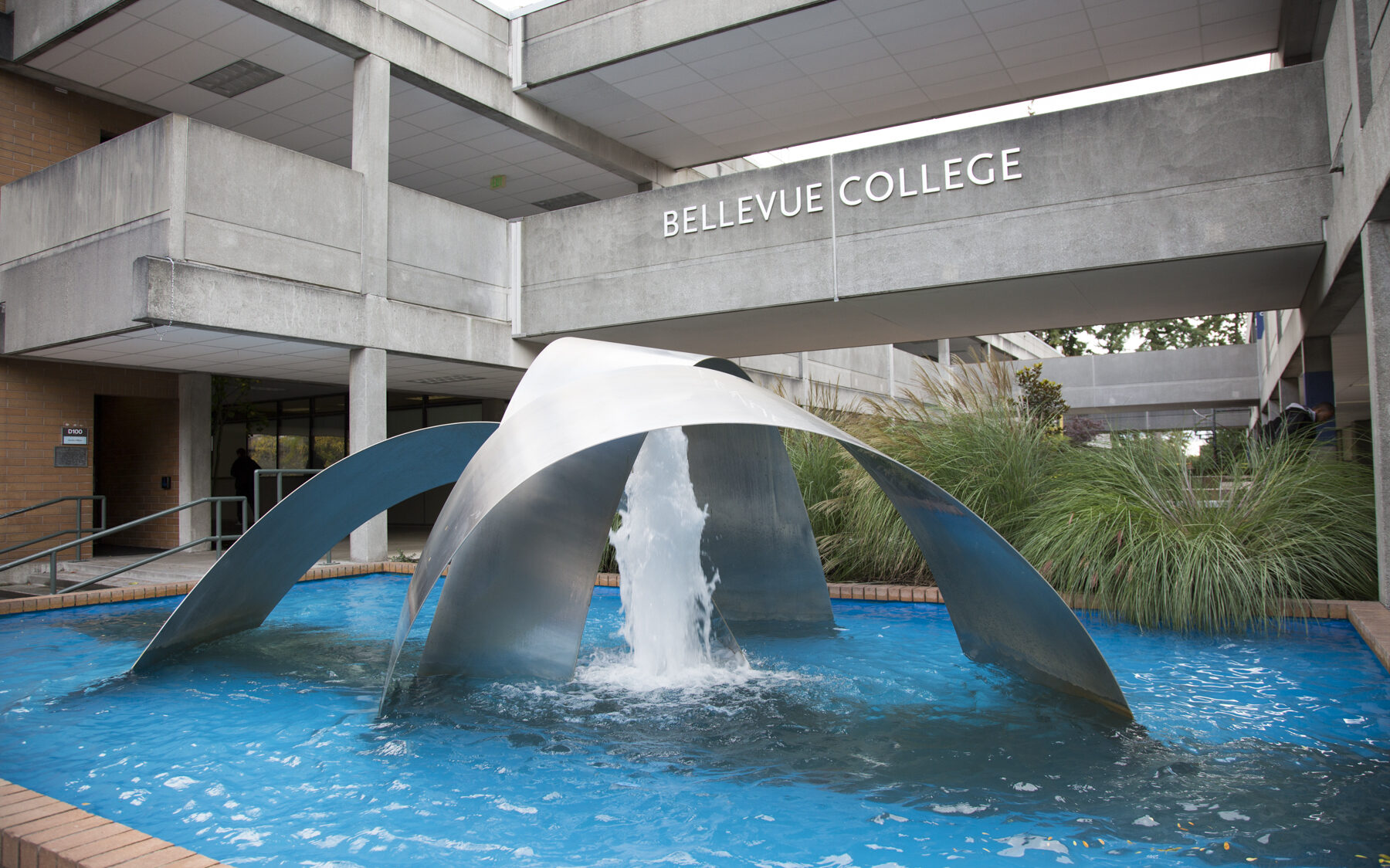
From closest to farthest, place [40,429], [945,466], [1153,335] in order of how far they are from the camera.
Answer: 1. [945,466]
2. [40,429]
3. [1153,335]

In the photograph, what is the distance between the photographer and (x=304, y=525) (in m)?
6.24

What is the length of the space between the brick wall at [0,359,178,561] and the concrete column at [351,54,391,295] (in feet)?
14.7

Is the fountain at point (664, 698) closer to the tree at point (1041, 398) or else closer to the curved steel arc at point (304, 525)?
the curved steel arc at point (304, 525)

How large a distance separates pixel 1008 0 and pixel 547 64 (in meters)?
6.27

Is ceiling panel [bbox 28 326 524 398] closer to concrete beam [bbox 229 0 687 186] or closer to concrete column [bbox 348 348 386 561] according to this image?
concrete column [bbox 348 348 386 561]

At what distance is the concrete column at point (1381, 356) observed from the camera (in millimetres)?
6191

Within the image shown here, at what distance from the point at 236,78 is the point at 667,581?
33.2 feet

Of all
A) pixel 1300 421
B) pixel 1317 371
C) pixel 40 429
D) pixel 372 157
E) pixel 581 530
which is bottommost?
pixel 581 530

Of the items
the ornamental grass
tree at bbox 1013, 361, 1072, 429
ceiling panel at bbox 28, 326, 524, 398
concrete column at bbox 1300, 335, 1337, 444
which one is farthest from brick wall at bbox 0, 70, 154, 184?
concrete column at bbox 1300, 335, 1337, 444

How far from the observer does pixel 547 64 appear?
42.6 feet

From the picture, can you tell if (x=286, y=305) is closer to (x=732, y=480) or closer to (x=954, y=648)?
(x=732, y=480)

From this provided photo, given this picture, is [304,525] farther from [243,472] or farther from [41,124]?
[243,472]

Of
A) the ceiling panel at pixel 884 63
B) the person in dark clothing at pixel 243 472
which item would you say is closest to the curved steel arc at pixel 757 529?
the ceiling panel at pixel 884 63

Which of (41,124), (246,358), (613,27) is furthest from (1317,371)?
(41,124)
